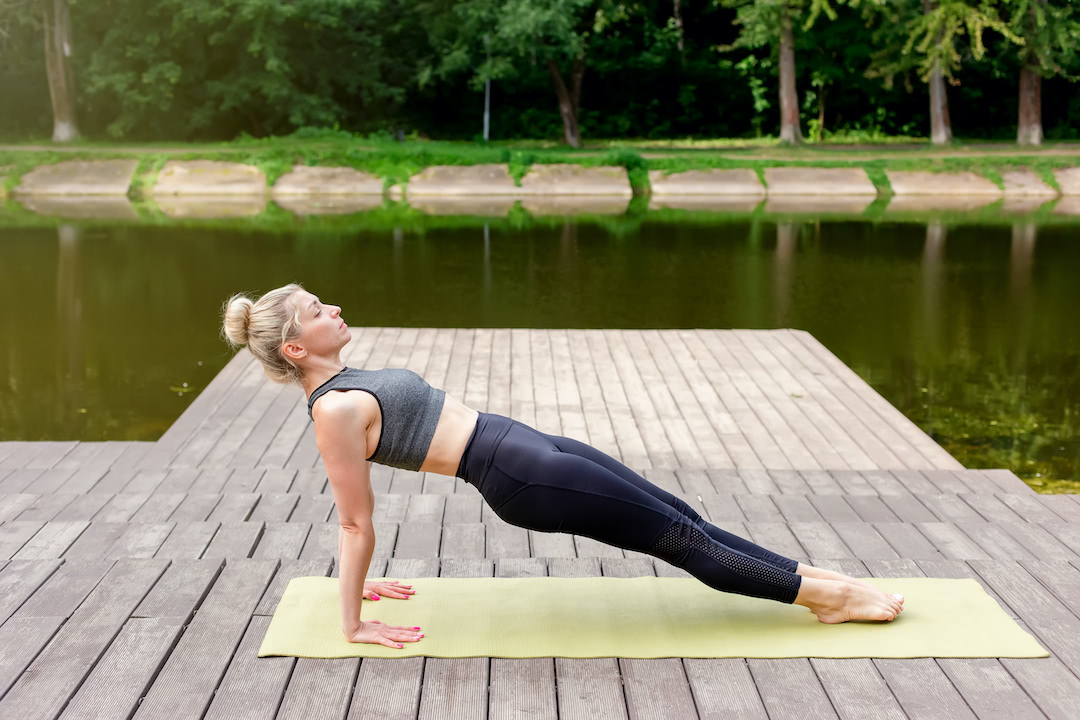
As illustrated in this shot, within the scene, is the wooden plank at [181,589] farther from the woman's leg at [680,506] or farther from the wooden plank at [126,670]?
the woman's leg at [680,506]

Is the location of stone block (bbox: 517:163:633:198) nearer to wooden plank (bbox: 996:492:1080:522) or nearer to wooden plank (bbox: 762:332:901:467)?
wooden plank (bbox: 762:332:901:467)

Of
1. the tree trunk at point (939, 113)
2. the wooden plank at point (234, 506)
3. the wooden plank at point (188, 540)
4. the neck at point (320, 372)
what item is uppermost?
the tree trunk at point (939, 113)

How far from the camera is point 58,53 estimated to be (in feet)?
80.2

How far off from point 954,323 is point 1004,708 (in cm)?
851

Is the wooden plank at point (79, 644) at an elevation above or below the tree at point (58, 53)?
below

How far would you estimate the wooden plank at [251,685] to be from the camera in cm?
250

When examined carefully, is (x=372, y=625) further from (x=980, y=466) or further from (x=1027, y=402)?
(x=1027, y=402)

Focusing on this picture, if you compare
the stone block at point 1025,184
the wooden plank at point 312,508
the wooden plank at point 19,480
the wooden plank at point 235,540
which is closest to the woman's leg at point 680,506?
the wooden plank at point 235,540

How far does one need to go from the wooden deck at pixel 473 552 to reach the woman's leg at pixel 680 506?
282 mm

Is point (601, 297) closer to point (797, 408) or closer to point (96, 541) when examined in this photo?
point (797, 408)

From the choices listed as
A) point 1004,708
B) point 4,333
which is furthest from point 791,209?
point 1004,708

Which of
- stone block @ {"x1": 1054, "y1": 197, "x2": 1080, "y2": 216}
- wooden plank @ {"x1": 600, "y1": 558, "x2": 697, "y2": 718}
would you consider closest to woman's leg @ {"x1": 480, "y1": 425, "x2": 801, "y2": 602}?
wooden plank @ {"x1": 600, "y1": 558, "x2": 697, "y2": 718}

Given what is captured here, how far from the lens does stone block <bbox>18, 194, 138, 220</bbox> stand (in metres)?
18.4

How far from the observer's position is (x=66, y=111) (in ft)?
81.4
